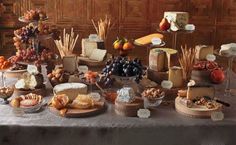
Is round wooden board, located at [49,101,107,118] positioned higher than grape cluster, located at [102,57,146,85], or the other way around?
grape cluster, located at [102,57,146,85]

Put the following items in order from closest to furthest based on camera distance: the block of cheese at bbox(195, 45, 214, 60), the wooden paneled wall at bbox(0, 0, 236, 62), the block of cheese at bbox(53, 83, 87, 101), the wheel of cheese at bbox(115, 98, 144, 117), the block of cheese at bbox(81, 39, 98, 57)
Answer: the wheel of cheese at bbox(115, 98, 144, 117) → the block of cheese at bbox(53, 83, 87, 101) → the block of cheese at bbox(195, 45, 214, 60) → the block of cheese at bbox(81, 39, 98, 57) → the wooden paneled wall at bbox(0, 0, 236, 62)

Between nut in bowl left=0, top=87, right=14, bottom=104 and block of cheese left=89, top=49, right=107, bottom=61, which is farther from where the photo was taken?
block of cheese left=89, top=49, right=107, bottom=61

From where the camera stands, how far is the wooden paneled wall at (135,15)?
184 inches

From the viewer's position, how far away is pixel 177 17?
309cm

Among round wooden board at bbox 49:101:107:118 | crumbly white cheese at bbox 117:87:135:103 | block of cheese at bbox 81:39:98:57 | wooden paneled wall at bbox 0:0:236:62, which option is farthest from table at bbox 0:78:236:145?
wooden paneled wall at bbox 0:0:236:62

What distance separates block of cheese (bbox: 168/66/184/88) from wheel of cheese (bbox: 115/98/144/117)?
0.35m

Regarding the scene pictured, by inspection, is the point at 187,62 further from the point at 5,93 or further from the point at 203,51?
the point at 5,93

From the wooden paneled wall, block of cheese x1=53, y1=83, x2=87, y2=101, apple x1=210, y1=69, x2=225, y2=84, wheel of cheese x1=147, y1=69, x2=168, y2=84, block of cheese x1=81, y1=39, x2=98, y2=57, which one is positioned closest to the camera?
block of cheese x1=53, y1=83, x2=87, y2=101

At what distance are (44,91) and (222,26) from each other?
109 inches

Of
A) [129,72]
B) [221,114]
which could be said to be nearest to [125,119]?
[129,72]

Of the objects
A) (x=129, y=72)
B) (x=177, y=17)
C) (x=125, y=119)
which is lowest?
(x=125, y=119)

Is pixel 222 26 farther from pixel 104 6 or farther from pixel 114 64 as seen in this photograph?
pixel 114 64

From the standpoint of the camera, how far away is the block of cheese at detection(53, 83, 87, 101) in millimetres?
2439

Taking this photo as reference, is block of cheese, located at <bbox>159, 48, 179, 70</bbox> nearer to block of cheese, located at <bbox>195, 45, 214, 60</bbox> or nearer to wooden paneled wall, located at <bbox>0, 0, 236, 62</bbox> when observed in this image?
block of cheese, located at <bbox>195, 45, 214, 60</bbox>
